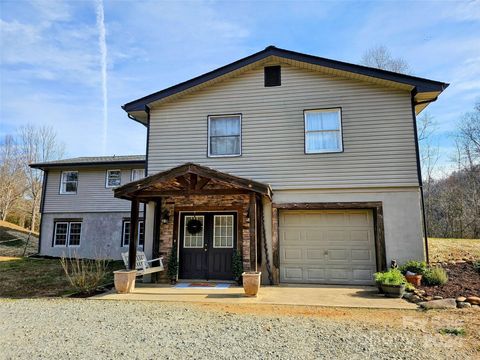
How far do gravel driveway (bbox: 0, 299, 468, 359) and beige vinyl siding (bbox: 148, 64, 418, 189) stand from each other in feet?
15.7

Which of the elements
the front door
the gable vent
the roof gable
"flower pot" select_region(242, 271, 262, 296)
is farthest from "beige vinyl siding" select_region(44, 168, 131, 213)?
"flower pot" select_region(242, 271, 262, 296)

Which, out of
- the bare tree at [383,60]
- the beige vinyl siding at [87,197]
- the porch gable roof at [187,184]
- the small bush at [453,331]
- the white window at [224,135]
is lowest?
the small bush at [453,331]

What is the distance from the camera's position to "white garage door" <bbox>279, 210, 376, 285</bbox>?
9398mm

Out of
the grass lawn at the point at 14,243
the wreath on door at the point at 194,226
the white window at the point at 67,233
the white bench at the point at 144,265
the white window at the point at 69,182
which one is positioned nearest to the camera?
the white bench at the point at 144,265

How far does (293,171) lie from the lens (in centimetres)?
985

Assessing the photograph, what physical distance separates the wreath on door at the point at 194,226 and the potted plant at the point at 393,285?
5.11 meters

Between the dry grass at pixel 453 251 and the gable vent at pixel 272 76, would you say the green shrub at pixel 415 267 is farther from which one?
the gable vent at pixel 272 76

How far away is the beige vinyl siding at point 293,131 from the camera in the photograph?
9.48m

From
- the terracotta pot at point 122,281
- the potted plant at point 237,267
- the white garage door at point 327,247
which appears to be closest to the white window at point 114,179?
the terracotta pot at point 122,281

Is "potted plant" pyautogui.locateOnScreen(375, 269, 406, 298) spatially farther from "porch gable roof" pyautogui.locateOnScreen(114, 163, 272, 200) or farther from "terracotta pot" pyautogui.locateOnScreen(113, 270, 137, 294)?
"terracotta pot" pyautogui.locateOnScreen(113, 270, 137, 294)

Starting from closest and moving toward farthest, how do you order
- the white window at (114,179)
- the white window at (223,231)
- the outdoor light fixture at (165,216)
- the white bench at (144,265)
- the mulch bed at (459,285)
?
the mulch bed at (459,285) → the white bench at (144,265) → the white window at (223,231) → the outdoor light fixture at (165,216) → the white window at (114,179)

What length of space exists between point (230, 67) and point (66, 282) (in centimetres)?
820

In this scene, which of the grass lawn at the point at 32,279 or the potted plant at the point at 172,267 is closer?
the grass lawn at the point at 32,279

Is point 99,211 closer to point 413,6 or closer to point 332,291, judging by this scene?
point 332,291
